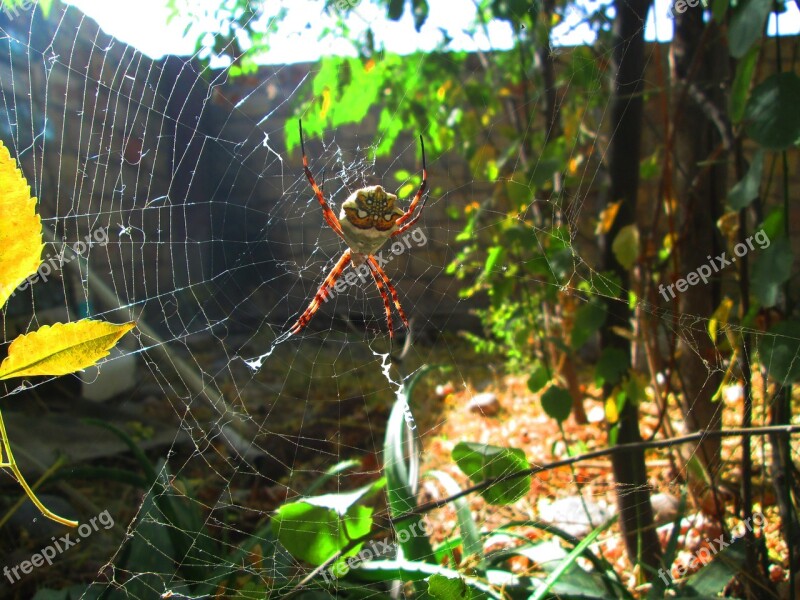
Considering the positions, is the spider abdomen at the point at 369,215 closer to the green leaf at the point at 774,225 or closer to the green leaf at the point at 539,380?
the green leaf at the point at 539,380

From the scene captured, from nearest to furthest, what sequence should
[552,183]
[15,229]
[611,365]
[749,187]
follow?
[15,229] → [749,187] → [611,365] → [552,183]

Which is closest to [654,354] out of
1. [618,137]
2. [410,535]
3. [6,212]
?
[618,137]

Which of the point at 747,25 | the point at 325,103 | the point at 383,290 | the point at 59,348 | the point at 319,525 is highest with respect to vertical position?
the point at 325,103

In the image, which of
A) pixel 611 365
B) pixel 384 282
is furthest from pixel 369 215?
pixel 611 365

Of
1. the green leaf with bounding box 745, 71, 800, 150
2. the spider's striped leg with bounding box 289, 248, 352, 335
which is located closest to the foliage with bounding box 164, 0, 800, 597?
the green leaf with bounding box 745, 71, 800, 150

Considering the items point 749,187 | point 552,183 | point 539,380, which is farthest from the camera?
point 552,183

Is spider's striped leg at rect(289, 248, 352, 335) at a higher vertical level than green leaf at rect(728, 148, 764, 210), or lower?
lower

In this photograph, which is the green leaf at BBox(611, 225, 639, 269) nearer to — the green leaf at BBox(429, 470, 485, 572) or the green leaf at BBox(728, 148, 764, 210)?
the green leaf at BBox(728, 148, 764, 210)

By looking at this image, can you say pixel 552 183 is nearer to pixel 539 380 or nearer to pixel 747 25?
pixel 539 380
